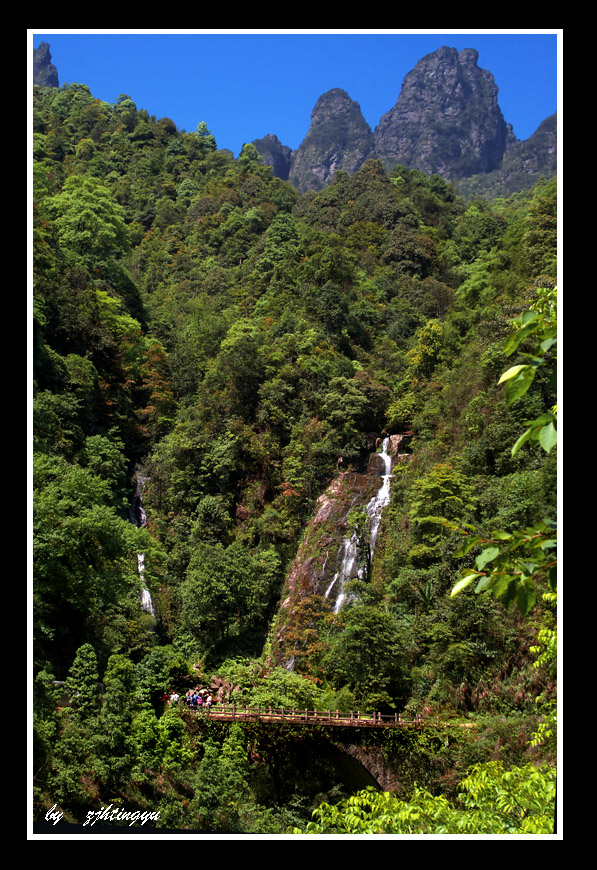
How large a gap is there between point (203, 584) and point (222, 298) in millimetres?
20321

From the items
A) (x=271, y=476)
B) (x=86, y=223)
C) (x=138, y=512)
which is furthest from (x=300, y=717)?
(x=86, y=223)

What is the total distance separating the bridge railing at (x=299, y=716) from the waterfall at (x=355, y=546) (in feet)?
20.6

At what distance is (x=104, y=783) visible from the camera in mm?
10953

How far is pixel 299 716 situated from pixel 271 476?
39.5ft

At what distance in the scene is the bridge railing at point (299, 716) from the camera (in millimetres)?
13609

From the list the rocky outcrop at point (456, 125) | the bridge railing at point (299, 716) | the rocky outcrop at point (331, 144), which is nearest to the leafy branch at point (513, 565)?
the bridge railing at point (299, 716)

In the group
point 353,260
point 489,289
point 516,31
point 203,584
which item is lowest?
point 203,584

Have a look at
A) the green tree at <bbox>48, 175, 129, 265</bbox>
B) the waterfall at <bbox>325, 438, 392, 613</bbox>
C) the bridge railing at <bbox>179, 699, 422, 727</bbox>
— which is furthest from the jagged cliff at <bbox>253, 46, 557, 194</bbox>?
the bridge railing at <bbox>179, 699, 422, 727</bbox>

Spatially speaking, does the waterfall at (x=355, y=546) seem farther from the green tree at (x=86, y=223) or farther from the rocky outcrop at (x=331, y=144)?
the rocky outcrop at (x=331, y=144)

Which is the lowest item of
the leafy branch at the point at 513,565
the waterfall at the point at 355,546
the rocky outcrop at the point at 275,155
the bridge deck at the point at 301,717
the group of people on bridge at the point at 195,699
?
the bridge deck at the point at 301,717

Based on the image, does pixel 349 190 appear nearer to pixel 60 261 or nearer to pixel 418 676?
pixel 60 261

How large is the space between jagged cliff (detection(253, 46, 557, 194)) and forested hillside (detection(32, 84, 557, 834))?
61.2 metres

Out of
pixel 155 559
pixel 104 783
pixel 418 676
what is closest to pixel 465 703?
pixel 418 676

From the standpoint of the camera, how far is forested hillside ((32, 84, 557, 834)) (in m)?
11.7
